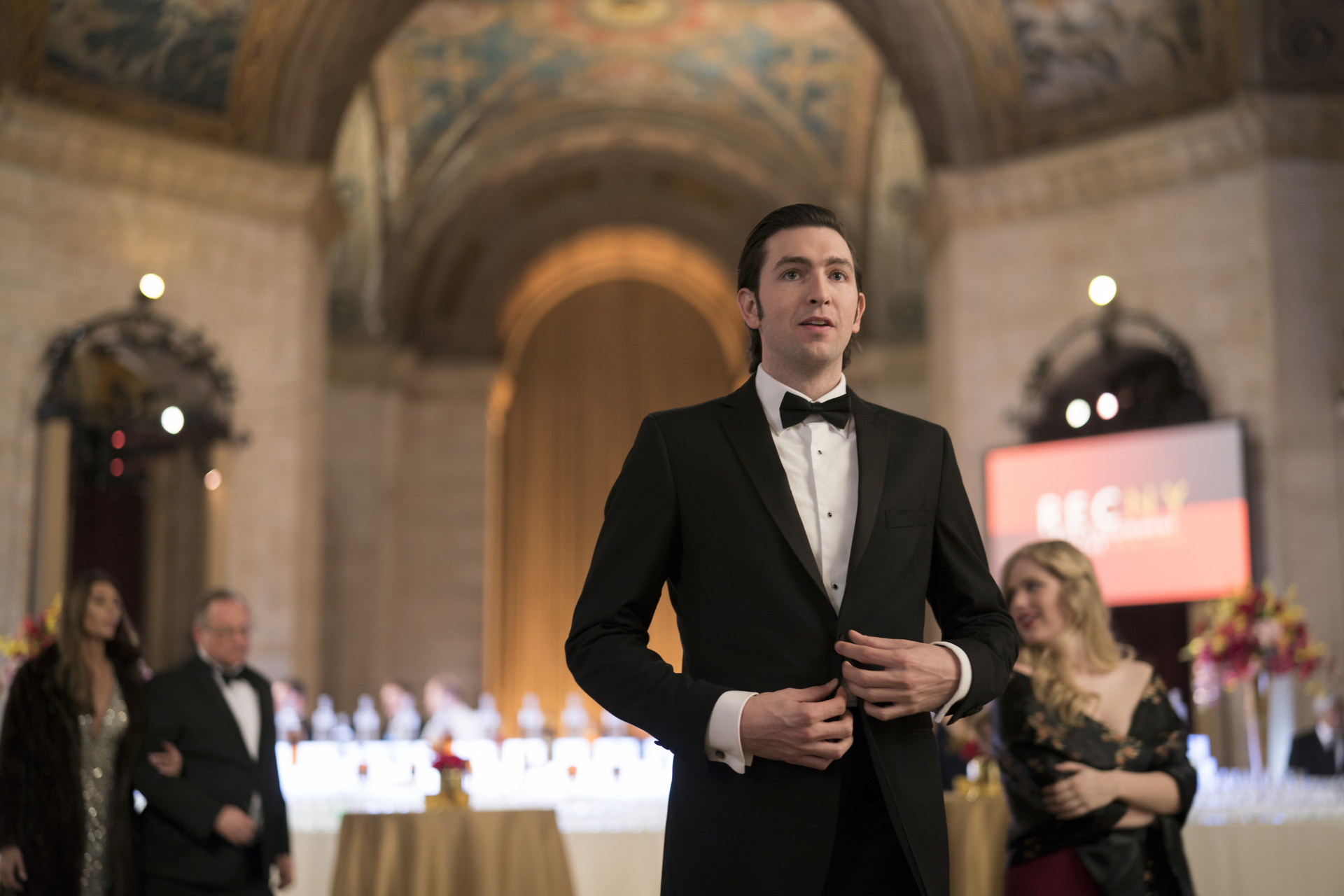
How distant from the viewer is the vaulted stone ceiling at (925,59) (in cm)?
1038

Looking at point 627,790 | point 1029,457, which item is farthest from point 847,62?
point 627,790

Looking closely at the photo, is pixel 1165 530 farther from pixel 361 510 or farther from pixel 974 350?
pixel 361 510

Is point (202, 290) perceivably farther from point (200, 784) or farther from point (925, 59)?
point (200, 784)

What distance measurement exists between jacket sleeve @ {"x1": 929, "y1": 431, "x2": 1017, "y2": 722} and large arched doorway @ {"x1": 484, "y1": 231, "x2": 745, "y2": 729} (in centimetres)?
1737

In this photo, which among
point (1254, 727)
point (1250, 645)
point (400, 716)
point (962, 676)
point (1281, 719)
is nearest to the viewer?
point (962, 676)

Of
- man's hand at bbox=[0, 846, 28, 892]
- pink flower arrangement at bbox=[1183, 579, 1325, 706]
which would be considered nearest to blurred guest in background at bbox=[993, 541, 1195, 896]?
man's hand at bbox=[0, 846, 28, 892]

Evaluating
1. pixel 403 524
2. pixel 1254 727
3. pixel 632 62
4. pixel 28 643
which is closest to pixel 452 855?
pixel 28 643

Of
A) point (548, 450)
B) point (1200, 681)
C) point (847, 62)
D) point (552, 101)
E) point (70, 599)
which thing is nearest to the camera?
point (70, 599)

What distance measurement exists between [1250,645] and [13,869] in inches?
239

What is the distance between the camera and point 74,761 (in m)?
4.78

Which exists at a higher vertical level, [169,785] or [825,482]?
[825,482]

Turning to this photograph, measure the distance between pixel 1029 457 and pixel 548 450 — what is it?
10558mm

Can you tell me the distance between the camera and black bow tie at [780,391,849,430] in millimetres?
2061

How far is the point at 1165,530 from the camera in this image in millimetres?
9984
